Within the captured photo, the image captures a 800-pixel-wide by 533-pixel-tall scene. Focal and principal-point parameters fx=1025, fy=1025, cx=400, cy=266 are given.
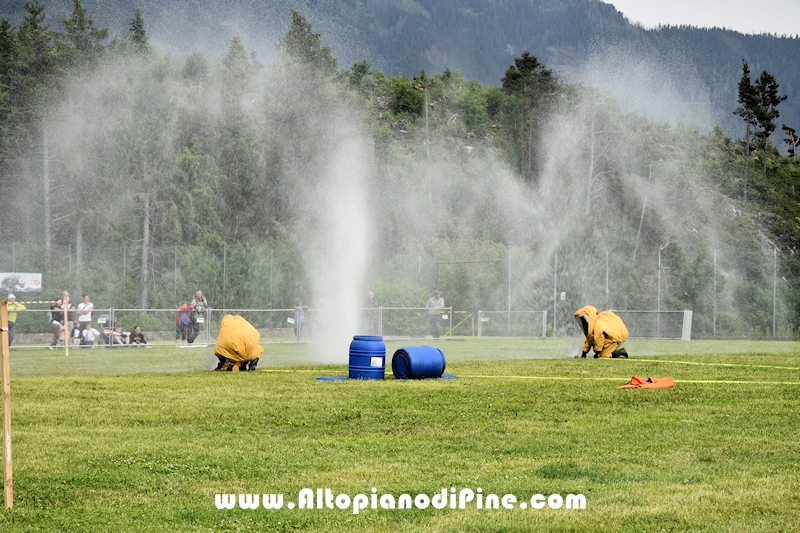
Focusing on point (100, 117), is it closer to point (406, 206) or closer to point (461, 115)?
point (406, 206)

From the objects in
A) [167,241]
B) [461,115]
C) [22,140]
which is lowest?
[167,241]

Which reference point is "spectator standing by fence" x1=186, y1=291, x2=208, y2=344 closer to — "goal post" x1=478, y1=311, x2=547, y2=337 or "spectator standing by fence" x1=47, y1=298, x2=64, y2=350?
"spectator standing by fence" x1=47, y1=298, x2=64, y2=350

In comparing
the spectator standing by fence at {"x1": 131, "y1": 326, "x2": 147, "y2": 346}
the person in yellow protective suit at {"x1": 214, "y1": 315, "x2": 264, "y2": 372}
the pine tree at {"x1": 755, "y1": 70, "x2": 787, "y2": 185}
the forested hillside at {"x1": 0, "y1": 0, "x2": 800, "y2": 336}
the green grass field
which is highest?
the pine tree at {"x1": 755, "y1": 70, "x2": 787, "y2": 185}

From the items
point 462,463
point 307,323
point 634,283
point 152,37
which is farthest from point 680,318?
point 152,37

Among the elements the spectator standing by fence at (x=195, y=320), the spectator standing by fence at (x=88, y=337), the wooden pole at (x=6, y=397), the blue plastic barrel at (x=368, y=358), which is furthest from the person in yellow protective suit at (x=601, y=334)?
the wooden pole at (x=6, y=397)

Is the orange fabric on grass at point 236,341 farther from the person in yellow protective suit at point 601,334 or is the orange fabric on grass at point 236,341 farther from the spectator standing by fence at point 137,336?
the spectator standing by fence at point 137,336

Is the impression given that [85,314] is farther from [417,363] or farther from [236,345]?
[417,363]

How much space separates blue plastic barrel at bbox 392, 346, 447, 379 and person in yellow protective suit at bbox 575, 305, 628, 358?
673cm

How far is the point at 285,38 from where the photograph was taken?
73688 millimetres

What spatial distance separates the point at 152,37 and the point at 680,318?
177ft

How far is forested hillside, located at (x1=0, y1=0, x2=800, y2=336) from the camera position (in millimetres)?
49000

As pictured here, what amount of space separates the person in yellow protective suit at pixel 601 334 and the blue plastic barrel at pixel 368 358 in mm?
7429

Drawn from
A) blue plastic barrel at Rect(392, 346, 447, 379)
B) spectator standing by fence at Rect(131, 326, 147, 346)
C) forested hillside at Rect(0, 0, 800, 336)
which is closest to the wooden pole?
blue plastic barrel at Rect(392, 346, 447, 379)

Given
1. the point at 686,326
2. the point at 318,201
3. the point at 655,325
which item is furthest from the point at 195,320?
the point at 318,201
